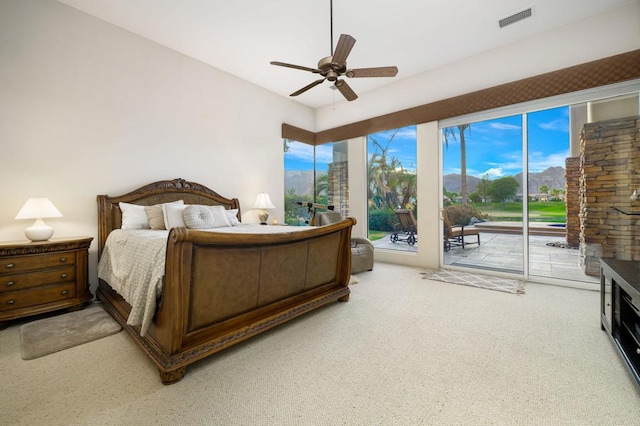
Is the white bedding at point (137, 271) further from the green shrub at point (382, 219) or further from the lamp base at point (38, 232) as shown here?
the green shrub at point (382, 219)

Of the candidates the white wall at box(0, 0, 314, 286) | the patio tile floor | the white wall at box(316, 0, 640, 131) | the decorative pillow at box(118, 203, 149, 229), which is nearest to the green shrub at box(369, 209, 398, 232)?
the patio tile floor

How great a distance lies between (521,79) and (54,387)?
5.51 meters

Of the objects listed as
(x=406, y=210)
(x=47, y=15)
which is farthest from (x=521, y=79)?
(x=47, y=15)

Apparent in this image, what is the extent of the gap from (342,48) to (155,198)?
2.97 metres

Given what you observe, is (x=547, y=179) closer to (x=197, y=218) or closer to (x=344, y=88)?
(x=344, y=88)

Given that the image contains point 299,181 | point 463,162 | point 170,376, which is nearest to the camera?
point 170,376

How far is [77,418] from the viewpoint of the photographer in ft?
4.37

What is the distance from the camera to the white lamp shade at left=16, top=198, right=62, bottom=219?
2.48 m

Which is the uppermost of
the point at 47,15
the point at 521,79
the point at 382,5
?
the point at 382,5

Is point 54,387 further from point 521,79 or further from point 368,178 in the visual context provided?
point 521,79

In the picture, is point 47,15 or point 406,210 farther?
point 406,210

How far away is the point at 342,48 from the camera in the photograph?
91.6 inches

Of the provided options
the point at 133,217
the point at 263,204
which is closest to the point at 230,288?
the point at 133,217

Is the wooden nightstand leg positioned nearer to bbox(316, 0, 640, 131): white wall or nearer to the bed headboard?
the bed headboard
